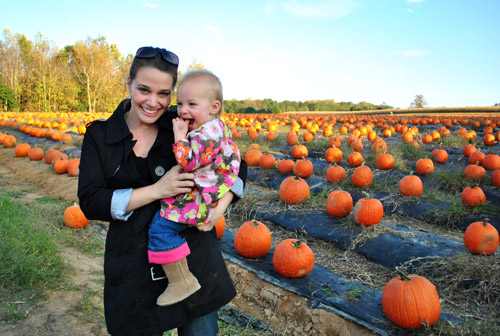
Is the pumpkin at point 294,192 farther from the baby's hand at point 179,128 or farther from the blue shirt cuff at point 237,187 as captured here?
the baby's hand at point 179,128

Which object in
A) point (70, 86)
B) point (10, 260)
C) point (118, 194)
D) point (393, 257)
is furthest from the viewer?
point (70, 86)

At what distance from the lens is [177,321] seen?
65.2 inches

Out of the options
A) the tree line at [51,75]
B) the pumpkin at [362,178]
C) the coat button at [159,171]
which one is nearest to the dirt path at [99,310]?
the coat button at [159,171]

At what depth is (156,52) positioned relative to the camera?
1625mm

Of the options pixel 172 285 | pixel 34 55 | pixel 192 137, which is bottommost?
pixel 172 285

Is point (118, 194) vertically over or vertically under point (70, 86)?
under

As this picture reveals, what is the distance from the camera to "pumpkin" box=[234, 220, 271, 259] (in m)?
3.87

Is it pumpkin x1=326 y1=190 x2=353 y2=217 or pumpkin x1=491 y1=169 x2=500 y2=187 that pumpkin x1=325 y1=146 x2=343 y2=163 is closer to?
pumpkin x1=491 y1=169 x2=500 y2=187

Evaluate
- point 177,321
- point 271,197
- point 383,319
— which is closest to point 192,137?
point 177,321

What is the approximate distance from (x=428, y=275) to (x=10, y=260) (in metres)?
4.37

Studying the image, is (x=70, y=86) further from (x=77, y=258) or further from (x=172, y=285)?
(x=172, y=285)

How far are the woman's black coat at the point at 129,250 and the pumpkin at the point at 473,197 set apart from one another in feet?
16.9

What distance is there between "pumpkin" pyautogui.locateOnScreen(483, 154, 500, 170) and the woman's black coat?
295 inches

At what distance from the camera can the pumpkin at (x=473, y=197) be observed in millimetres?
5332
